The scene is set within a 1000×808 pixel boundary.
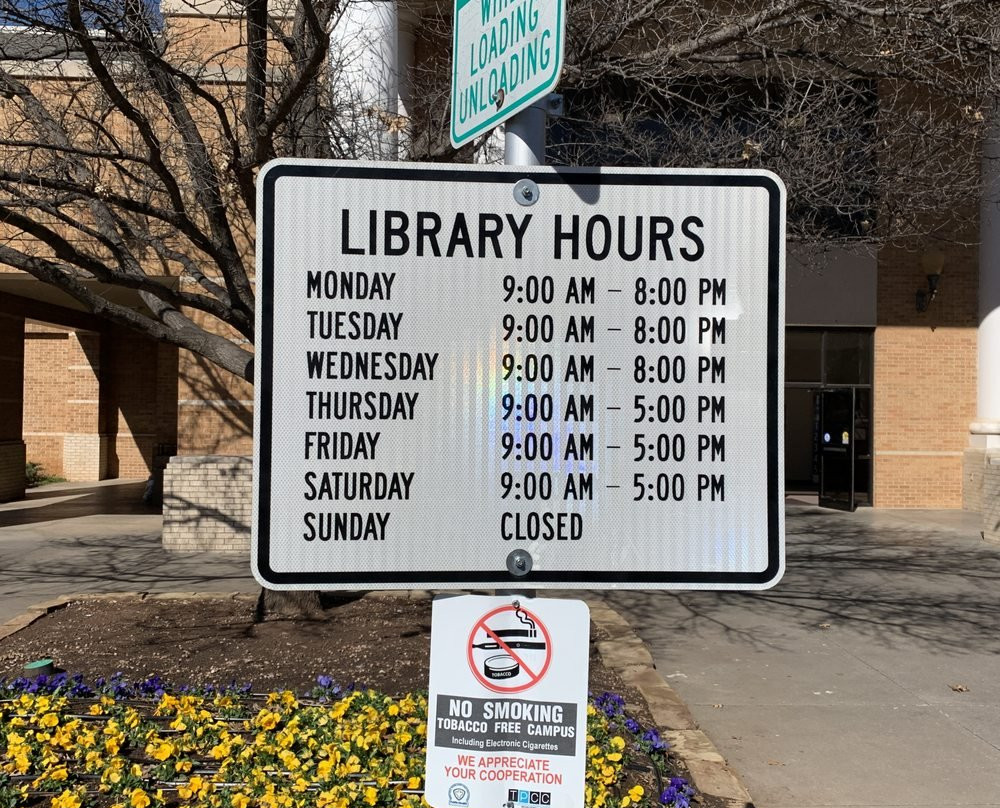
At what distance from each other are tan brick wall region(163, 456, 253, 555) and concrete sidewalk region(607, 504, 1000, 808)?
5.68m

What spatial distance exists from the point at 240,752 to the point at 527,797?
2.73 meters

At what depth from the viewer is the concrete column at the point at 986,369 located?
17.3 meters

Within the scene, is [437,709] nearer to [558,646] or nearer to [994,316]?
[558,646]

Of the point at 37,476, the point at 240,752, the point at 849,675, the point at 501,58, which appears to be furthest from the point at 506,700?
the point at 37,476

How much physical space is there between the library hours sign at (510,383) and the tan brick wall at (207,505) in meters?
11.1

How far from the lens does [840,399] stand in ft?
60.7

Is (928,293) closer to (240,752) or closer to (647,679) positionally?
(647,679)

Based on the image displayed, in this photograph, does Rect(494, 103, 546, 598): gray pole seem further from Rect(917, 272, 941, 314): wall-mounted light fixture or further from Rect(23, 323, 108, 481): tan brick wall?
Rect(23, 323, 108, 481): tan brick wall

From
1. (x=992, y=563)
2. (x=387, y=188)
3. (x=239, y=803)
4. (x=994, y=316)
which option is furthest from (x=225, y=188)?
(x=994, y=316)

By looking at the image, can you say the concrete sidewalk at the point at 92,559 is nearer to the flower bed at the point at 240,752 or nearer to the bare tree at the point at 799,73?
the flower bed at the point at 240,752

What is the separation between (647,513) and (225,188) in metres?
6.86

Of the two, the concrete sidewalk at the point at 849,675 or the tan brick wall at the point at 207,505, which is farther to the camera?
the tan brick wall at the point at 207,505

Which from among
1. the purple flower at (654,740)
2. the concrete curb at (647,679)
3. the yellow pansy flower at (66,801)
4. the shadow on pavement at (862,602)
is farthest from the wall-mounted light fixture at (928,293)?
the yellow pansy flower at (66,801)

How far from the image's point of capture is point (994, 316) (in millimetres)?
17500
